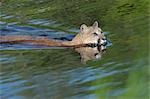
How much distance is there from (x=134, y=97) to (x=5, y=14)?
14.1 meters

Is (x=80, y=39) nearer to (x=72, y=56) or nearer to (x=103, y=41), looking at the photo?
(x=103, y=41)

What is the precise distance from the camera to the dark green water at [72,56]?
3500 mm

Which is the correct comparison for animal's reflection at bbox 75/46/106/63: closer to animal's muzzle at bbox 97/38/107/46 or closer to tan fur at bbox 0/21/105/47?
animal's muzzle at bbox 97/38/107/46

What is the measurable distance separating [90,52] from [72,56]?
577 mm

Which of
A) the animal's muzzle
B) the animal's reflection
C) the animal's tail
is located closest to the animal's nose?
the animal's muzzle

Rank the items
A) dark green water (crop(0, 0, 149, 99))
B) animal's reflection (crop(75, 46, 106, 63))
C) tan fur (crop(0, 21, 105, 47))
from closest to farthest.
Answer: dark green water (crop(0, 0, 149, 99)), animal's reflection (crop(75, 46, 106, 63)), tan fur (crop(0, 21, 105, 47))

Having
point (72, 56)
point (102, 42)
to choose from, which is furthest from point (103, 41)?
point (72, 56)

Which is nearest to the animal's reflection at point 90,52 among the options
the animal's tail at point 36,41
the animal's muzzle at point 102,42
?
the animal's muzzle at point 102,42

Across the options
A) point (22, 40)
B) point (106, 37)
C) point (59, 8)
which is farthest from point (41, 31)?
point (59, 8)

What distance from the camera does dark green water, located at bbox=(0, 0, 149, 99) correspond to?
3.50 metres

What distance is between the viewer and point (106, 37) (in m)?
11.5

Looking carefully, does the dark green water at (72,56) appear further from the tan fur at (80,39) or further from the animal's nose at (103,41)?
the tan fur at (80,39)

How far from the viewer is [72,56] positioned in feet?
33.3

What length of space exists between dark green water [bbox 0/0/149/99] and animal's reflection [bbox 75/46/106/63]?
147mm
